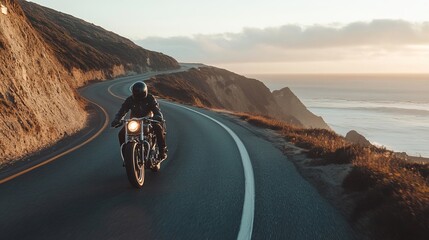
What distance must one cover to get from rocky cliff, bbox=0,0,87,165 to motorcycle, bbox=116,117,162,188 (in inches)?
196

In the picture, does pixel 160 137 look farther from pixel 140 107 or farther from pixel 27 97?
pixel 27 97

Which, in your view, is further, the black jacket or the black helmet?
the black jacket

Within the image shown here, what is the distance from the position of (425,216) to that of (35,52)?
18861 mm

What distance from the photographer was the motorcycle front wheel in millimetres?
6918

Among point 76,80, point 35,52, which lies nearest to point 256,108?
point 76,80

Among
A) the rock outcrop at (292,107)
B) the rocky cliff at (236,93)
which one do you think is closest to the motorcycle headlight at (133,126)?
the rocky cliff at (236,93)

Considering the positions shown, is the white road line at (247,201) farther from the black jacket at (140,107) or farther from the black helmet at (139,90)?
the black helmet at (139,90)

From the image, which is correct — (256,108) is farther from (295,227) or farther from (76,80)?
(295,227)

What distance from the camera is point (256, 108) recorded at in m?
84.1

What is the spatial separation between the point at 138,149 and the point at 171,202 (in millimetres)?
1395

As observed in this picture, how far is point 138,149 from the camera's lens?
290 inches

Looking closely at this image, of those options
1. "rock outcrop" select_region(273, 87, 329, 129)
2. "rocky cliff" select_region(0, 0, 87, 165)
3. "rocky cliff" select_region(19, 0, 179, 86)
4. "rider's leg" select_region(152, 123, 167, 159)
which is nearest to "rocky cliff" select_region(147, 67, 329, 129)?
"rock outcrop" select_region(273, 87, 329, 129)

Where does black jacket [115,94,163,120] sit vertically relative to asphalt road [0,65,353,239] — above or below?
above

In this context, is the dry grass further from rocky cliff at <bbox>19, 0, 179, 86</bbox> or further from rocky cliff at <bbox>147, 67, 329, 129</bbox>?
rocky cliff at <bbox>147, 67, 329, 129</bbox>
